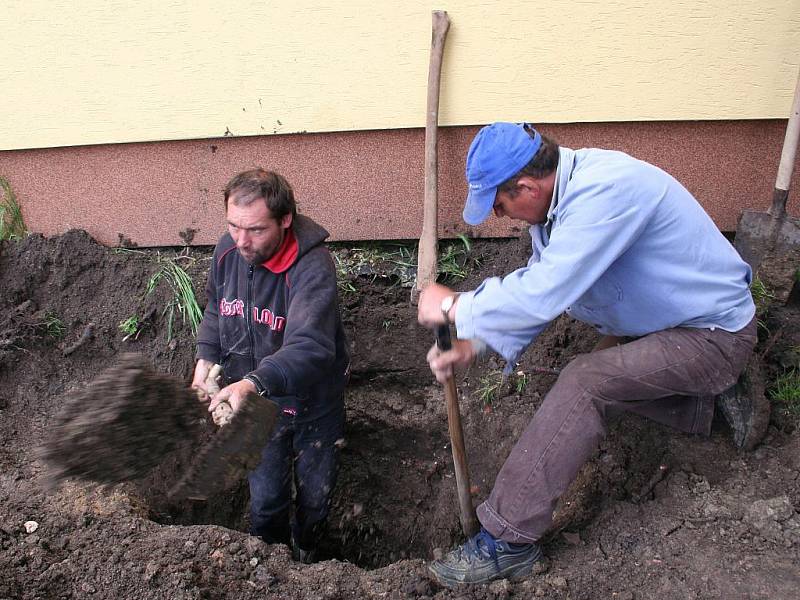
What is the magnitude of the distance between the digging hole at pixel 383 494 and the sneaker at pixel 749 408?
1.39 m

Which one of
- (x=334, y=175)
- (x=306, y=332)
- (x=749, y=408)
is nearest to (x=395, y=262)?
(x=334, y=175)

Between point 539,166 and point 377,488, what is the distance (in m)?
2.32

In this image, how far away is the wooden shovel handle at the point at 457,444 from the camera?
8.09ft

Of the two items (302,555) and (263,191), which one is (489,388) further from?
(263,191)

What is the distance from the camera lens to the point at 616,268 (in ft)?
8.12

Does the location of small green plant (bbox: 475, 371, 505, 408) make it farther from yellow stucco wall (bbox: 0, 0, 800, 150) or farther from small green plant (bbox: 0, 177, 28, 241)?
small green plant (bbox: 0, 177, 28, 241)

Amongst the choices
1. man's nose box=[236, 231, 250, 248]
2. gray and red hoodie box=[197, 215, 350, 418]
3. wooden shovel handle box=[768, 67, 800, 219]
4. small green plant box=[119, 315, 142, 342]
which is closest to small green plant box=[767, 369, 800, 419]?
wooden shovel handle box=[768, 67, 800, 219]

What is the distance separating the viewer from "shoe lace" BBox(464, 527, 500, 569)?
256 cm

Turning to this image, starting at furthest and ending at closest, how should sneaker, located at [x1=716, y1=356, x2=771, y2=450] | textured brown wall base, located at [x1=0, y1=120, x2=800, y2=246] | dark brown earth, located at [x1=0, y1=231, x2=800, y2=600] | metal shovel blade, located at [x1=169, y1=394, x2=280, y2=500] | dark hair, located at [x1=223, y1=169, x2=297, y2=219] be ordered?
textured brown wall base, located at [x1=0, y1=120, x2=800, y2=246] → sneaker, located at [x1=716, y1=356, x2=771, y2=450] → dark hair, located at [x1=223, y1=169, x2=297, y2=219] → dark brown earth, located at [x1=0, y1=231, x2=800, y2=600] → metal shovel blade, located at [x1=169, y1=394, x2=280, y2=500]

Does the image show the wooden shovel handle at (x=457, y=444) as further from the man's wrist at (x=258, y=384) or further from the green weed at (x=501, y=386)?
the green weed at (x=501, y=386)

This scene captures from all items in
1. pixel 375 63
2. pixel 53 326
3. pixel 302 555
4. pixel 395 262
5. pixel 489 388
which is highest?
pixel 375 63

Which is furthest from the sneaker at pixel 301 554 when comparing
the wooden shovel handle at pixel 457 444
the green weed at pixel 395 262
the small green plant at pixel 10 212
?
the small green plant at pixel 10 212

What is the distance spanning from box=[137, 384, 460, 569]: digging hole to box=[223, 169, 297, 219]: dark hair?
62.2 inches

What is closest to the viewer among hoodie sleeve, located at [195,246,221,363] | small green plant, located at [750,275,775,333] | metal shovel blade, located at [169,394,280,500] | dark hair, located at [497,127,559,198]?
dark hair, located at [497,127,559,198]
